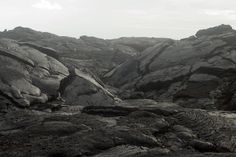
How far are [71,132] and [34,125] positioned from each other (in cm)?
224

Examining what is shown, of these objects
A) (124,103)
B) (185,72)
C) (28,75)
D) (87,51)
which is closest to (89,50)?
(87,51)

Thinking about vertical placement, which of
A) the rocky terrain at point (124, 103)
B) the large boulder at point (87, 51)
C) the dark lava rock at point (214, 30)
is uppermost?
the dark lava rock at point (214, 30)

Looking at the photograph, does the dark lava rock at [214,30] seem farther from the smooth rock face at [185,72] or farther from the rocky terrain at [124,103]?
the smooth rock face at [185,72]

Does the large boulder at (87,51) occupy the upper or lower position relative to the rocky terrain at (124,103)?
upper

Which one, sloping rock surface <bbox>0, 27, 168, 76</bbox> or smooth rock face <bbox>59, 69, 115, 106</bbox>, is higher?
sloping rock surface <bbox>0, 27, 168, 76</bbox>

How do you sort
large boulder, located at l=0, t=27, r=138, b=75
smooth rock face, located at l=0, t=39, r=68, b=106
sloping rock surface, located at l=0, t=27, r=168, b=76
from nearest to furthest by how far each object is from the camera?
smooth rock face, located at l=0, t=39, r=68, b=106 < large boulder, located at l=0, t=27, r=138, b=75 < sloping rock surface, located at l=0, t=27, r=168, b=76

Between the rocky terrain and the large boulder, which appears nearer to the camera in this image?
the rocky terrain

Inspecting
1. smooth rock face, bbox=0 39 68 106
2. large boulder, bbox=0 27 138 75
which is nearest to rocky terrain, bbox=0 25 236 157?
smooth rock face, bbox=0 39 68 106

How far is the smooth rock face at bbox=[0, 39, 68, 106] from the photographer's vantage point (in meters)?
26.9

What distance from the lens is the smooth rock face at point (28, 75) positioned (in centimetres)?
2688

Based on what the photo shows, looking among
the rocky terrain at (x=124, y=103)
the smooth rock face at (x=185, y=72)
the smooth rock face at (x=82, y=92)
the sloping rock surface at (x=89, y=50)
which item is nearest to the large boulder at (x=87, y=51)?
the sloping rock surface at (x=89, y=50)

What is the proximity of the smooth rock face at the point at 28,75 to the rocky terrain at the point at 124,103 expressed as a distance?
0.22ft

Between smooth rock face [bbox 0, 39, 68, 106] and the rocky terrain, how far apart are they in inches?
2.6

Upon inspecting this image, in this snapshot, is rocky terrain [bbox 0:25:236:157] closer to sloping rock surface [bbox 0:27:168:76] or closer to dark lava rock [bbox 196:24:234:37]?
dark lava rock [bbox 196:24:234:37]
